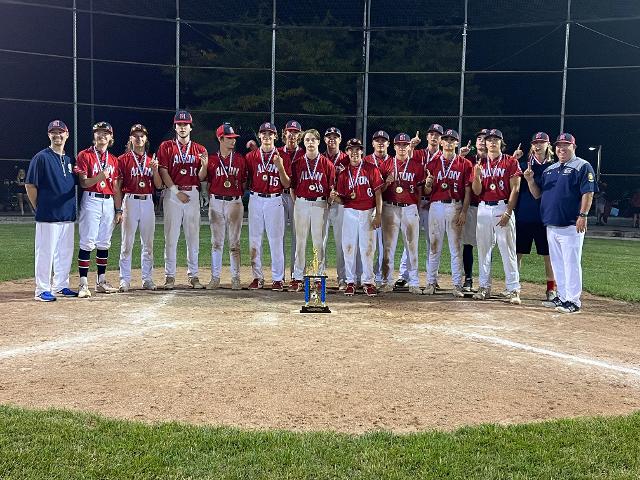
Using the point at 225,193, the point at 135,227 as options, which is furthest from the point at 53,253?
the point at 225,193

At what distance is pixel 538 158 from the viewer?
778cm

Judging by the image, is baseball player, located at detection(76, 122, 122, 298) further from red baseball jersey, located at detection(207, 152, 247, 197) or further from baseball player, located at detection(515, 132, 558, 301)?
baseball player, located at detection(515, 132, 558, 301)

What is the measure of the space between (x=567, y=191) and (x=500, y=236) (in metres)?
0.96

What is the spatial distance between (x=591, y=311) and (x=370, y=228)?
2.79 m

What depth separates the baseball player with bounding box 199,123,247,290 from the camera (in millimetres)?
8039

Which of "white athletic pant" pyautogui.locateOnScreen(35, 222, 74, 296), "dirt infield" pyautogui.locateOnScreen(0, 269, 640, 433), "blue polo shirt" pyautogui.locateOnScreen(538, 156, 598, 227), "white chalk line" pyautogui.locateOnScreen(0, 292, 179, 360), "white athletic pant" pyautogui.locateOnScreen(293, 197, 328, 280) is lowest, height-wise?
"white chalk line" pyautogui.locateOnScreen(0, 292, 179, 360)

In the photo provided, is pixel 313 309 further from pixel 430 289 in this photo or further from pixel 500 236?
pixel 500 236

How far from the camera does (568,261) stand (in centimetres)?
709

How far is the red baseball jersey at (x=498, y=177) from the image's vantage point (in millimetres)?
7547

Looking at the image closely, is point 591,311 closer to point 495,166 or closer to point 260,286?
point 495,166

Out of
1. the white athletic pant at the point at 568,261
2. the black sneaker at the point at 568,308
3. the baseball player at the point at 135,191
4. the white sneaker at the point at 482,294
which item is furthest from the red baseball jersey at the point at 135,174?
the black sneaker at the point at 568,308

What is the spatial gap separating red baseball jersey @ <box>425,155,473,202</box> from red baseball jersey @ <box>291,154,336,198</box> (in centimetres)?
135

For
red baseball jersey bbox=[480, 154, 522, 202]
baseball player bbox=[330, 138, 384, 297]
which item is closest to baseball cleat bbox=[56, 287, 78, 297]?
baseball player bbox=[330, 138, 384, 297]

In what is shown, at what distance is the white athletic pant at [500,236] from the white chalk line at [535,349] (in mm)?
1960
